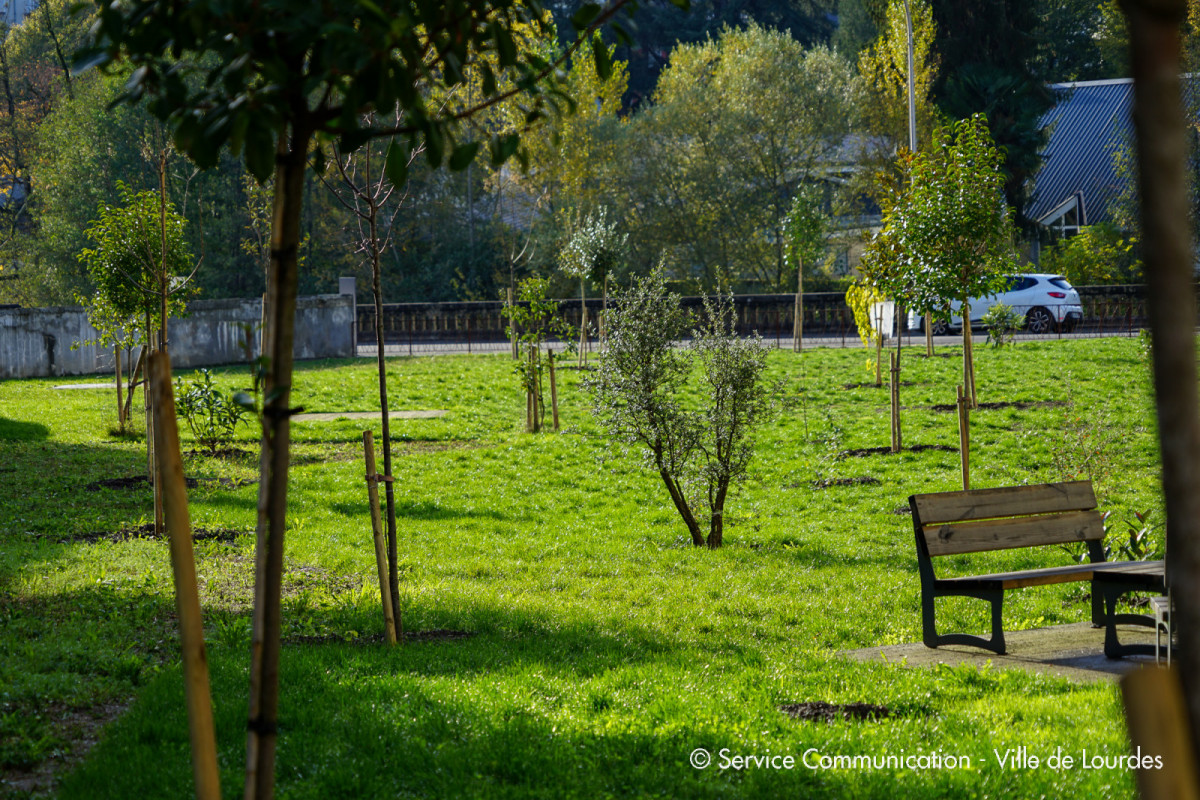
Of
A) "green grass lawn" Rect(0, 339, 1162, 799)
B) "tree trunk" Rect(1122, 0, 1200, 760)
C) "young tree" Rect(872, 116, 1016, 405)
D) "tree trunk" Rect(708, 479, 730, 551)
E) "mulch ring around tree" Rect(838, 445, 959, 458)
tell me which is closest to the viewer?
"tree trunk" Rect(1122, 0, 1200, 760)

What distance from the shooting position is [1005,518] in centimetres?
687

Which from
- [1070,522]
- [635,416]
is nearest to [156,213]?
[635,416]

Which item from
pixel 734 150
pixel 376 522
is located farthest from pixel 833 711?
pixel 734 150

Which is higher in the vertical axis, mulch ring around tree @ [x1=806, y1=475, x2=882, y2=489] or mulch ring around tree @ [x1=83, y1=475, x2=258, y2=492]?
Result: mulch ring around tree @ [x1=83, y1=475, x2=258, y2=492]

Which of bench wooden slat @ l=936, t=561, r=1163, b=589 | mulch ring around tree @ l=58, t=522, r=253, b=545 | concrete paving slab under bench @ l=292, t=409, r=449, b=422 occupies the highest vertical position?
concrete paving slab under bench @ l=292, t=409, r=449, b=422

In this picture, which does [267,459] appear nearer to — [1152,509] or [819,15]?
[1152,509]

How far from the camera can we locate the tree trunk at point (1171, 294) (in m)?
1.01

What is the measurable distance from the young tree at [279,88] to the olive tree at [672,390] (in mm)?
6699

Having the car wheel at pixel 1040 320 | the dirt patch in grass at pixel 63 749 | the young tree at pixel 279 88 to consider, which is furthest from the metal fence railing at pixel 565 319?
the young tree at pixel 279 88

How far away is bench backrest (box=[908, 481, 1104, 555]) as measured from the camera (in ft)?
21.0

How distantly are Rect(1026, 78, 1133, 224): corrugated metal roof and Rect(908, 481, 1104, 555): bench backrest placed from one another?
126 feet

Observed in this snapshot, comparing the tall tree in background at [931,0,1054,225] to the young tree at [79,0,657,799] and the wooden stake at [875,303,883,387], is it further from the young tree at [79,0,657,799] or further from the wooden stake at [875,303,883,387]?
the young tree at [79,0,657,799]

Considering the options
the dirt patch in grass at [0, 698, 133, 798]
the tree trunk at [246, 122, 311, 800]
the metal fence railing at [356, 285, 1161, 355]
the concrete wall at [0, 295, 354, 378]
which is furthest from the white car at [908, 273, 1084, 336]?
the tree trunk at [246, 122, 311, 800]

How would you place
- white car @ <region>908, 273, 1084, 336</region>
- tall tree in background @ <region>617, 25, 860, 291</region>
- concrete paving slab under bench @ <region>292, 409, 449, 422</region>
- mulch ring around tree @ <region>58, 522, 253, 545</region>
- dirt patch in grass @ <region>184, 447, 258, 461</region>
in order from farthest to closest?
tall tree in background @ <region>617, 25, 860, 291</region> < white car @ <region>908, 273, 1084, 336</region> < concrete paving slab under bench @ <region>292, 409, 449, 422</region> < dirt patch in grass @ <region>184, 447, 258, 461</region> < mulch ring around tree @ <region>58, 522, 253, 545</region>
